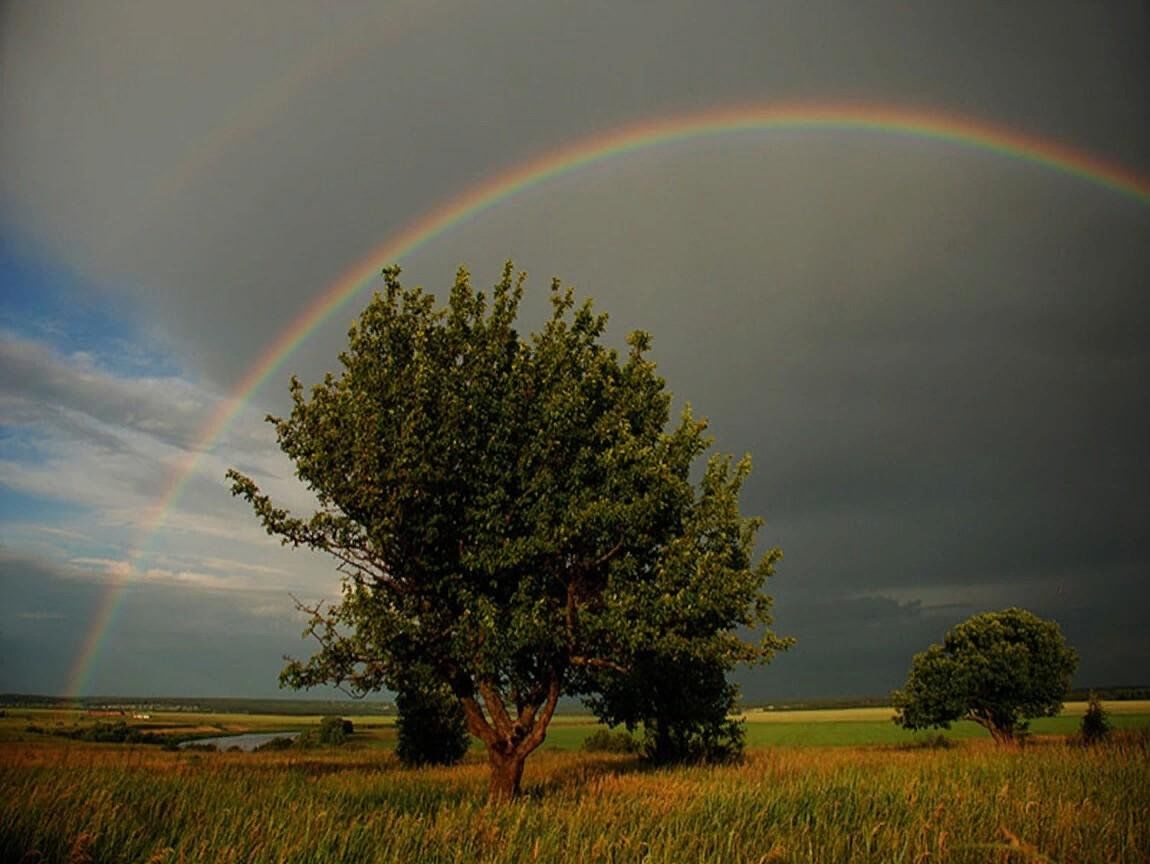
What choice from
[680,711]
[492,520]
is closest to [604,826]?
[492,520]

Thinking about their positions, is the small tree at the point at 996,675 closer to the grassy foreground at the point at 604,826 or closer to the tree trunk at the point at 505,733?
the grassy foreground at the point at 604,826

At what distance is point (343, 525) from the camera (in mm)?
20328

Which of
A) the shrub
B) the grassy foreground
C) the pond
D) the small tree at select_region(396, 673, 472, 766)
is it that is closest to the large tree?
the grassy foreground

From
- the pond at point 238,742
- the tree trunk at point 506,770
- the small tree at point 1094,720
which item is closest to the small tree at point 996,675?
the small tree at point 1094,720

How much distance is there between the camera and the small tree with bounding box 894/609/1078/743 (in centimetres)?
5322

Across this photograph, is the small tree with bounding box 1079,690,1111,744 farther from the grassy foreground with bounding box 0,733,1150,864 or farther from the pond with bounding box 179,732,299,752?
the pond with bounding box 179,732,299,752

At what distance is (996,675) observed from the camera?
175ft

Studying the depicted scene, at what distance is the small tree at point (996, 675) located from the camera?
53.2m

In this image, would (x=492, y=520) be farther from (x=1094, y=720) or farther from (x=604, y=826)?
(x=1094, y=720)

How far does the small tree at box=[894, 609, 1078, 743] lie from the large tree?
41.1 metres

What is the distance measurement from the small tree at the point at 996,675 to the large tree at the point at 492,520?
41.1 metres

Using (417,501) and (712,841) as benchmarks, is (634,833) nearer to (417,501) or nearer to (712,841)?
(712,841)

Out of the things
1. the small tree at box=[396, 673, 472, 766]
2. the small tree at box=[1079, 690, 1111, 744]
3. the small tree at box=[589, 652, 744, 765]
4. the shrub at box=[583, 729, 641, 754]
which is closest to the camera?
the small tree at box=[589, 652, 744, 765]

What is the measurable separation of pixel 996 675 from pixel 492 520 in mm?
49658
